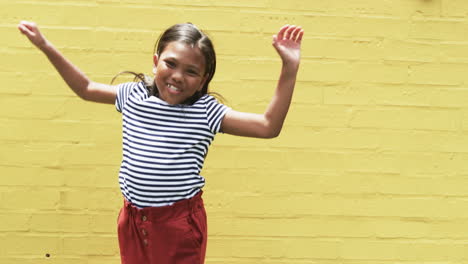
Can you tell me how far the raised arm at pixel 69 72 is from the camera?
2965 mm

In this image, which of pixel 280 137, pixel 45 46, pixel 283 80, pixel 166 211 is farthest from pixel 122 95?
pixel 280 137

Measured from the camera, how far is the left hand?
2820mm

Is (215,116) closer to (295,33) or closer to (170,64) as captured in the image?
(170,64)

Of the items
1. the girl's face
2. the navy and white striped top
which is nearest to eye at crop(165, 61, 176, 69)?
the girl's face

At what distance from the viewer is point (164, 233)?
300 centimetres

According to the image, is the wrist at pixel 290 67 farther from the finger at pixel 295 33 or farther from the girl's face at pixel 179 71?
the girl's face at pixel 179 71

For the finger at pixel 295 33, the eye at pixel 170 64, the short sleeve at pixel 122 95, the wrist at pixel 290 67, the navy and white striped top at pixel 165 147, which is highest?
the finger at pixel 295 33

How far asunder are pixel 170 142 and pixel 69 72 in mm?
510

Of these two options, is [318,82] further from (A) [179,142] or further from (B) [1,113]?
(B) [1,113]

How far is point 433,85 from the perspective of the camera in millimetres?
4188

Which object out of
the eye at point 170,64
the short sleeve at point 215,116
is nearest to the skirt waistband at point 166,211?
the short sleeve at point 215,116

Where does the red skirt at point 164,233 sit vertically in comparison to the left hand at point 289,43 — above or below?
below

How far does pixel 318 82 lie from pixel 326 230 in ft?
2.70

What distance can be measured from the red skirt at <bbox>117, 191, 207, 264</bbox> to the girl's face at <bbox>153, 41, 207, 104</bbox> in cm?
43
